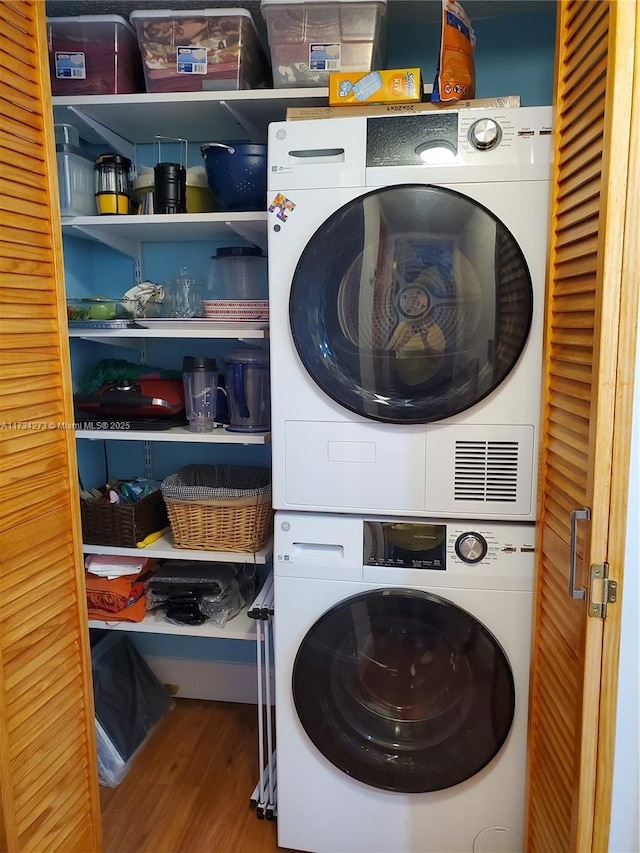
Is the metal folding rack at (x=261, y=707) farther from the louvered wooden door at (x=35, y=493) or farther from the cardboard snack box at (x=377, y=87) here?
the cardboard snack box at (x=377, y=87)

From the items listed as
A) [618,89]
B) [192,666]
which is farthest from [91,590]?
[618,89]

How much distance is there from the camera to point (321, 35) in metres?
1.63

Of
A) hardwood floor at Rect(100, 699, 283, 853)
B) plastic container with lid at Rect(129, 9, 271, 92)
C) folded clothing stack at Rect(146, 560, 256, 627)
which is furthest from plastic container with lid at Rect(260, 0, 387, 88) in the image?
hardwood floor at Rect(100, 699, 283, 853)

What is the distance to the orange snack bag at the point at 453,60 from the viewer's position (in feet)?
4.68

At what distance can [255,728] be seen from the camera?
2.20 metres

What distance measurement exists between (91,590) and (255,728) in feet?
2.60

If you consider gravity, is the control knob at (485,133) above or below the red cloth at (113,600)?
above

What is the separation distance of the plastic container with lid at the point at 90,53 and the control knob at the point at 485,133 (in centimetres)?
107

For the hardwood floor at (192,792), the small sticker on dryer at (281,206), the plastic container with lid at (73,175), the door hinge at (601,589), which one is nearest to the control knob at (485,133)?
the small sticker on dryer at (281,206)

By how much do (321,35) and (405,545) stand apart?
136 cm

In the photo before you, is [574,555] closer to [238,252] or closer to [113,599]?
[238,252]

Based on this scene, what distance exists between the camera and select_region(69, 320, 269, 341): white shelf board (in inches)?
69.2

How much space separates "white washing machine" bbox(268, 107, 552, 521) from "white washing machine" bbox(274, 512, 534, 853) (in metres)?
0.11

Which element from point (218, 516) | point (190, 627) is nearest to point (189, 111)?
point (218, 516)
